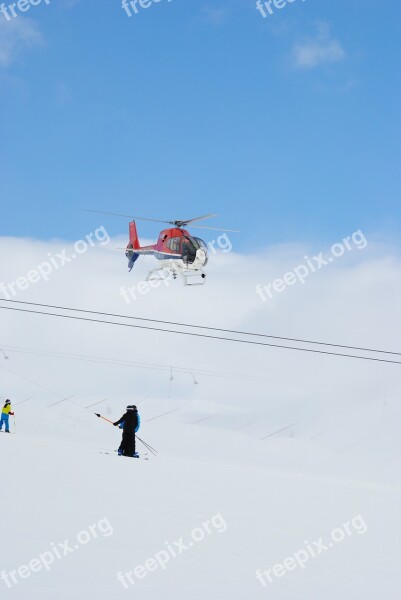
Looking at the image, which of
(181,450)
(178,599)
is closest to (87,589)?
(178,599)

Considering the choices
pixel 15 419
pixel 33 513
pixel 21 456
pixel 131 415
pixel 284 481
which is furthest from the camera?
pixel 15 419

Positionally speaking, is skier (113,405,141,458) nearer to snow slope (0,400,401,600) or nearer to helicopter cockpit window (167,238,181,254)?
snow slope (0,400,401,600)

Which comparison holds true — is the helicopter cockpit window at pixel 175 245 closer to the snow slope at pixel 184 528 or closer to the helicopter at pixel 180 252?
the helicopter at pixel 180 252

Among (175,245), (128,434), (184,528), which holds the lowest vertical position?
(184,528)

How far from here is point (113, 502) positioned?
979 centimetres

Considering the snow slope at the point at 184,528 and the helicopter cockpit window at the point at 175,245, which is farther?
the helicopter cockpit window at the point at 175,245

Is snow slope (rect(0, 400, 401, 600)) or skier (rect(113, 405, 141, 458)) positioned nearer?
snow slope (rect(0, 400, 401, 600))

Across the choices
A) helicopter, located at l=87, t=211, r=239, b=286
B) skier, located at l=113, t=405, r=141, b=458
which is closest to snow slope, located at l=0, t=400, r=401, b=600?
skier, located at l=113, t=405, r=141, b=458

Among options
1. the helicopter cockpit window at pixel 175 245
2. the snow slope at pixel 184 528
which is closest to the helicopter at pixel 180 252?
the helicopter cockpit window at pixel 175 245

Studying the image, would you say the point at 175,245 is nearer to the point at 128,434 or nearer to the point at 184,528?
the point at 128,434

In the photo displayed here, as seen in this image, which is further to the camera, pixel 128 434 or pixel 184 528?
pixel 128 434

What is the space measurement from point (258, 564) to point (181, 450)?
20.1 m

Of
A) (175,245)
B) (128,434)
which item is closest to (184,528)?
(128,434)

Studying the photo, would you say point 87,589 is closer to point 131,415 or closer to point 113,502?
point 113,502
